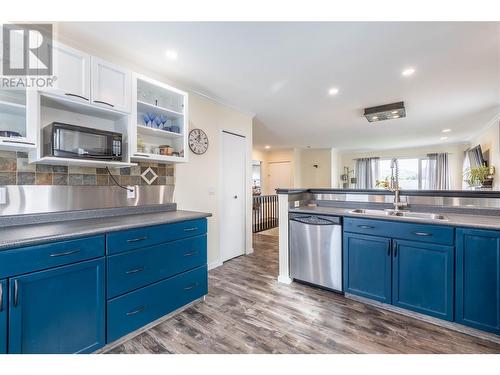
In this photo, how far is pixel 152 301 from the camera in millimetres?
1885

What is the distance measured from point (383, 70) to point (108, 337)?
354 centimetres

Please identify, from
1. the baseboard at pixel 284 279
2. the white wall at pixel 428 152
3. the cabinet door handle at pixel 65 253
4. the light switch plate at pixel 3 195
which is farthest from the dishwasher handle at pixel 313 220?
the white wall at pixel 428 152

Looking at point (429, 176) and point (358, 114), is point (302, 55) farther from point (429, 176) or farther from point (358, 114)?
point (429, 176)

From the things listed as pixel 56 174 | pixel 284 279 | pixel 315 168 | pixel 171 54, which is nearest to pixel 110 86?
pixel 171 54

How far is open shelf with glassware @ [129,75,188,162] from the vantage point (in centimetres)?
231

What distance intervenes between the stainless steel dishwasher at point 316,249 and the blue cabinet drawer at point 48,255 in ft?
6.54

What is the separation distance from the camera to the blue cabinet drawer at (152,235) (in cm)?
165

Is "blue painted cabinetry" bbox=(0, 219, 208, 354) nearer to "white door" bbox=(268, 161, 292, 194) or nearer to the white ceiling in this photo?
the white ceiling

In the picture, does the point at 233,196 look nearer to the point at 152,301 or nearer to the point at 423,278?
the point at 152,301

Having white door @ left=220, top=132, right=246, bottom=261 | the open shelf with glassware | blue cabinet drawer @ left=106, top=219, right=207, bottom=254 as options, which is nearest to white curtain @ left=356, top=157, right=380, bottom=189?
white door @ left=220, top=132, right=246, bottom=261

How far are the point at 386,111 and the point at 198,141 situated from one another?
9.80 feet

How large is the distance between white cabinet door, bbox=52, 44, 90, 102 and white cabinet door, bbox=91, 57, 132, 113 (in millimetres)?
55

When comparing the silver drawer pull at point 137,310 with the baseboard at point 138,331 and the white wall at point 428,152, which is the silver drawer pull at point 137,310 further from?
the white wall at point 428,152
